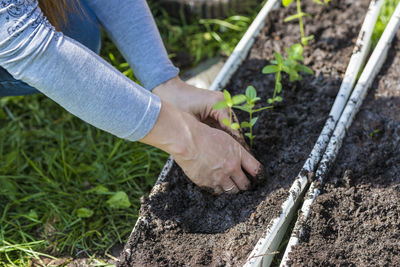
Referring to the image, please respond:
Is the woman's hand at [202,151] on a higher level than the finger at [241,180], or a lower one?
higher

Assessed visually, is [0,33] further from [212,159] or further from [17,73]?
[212,159]

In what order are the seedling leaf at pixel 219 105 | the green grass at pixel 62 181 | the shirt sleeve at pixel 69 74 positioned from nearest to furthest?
the shirt sleeve at pixel 69 74 → the seedling leaf at pixel 219 105 → the green grass at pixel 62 181

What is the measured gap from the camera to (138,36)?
5.68ft

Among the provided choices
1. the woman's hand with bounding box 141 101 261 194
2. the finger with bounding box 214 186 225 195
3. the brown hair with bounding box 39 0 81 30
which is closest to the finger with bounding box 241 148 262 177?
the woman's hand with bounding box 141 101 261 194

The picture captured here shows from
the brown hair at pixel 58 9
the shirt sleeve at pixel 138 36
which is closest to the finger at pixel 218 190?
the shirt sleeve at pixel 138 36

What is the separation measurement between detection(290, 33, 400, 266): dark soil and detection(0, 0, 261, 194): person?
0.31 meters

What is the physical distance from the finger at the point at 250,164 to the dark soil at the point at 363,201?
24 centimetres

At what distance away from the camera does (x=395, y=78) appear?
6.39 ft

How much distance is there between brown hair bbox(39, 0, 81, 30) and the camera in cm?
140

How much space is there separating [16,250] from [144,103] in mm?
955

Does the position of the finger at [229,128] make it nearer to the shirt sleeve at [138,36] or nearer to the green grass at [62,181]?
the shirt sleeve at [138,36]

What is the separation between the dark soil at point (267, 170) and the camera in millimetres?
1476

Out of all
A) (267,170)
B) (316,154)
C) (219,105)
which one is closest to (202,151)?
(219,105)

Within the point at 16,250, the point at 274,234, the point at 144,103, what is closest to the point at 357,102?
the point at 274,234
